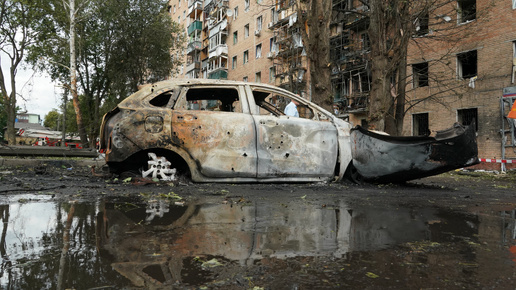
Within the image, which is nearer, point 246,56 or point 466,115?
point 466,115

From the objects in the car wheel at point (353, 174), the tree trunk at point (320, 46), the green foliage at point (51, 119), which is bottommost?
the car wheel at point (353, 174)

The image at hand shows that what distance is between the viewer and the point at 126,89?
26.3 metres

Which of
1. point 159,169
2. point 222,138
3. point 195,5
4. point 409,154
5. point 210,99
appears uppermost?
point 195,5

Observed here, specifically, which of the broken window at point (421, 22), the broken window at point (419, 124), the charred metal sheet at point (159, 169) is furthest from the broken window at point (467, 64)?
the charred metal sheet at point (159, 169)

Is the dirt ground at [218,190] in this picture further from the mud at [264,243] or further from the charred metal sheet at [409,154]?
the charred metal sheet at [409,154]

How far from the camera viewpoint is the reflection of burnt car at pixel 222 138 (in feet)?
17.1

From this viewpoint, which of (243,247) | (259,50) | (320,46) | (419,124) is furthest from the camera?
(259,50)

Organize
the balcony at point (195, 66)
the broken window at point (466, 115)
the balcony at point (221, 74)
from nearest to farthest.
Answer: the broken window at point (466, 115) < the balcony at point (221, 74) < the balcony at point (195, 66)

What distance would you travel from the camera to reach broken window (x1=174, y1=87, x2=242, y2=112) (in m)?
5.80

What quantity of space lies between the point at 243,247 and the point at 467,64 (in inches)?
925

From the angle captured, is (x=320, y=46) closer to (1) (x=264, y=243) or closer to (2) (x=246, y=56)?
(1) (x=264, y=243)

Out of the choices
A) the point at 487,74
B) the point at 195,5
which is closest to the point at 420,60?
the point at 487,74

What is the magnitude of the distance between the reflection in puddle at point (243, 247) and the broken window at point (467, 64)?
20698mm

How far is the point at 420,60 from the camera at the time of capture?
76.0ft
